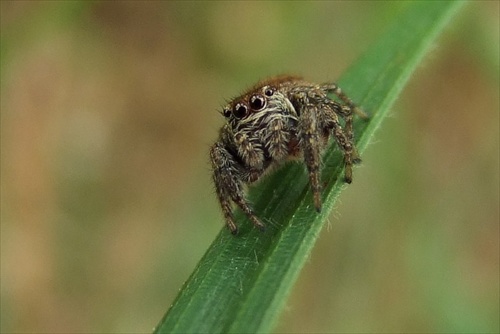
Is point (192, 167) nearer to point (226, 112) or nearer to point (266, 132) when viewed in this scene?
point (226, 112)

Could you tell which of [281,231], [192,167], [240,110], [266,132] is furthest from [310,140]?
[192,167]

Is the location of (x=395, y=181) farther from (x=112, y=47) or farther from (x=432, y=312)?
(x=112, y=47)

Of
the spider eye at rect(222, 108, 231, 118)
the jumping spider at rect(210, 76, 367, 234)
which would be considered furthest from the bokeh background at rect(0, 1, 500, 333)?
the spider eye at rect(222, 108, 231, 118)

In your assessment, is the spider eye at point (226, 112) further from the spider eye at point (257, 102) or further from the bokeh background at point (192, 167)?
the bokeh background at point (192, 167)

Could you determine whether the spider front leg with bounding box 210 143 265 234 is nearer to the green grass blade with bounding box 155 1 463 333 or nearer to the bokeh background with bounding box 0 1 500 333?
the green grass blade with bounding box 155 1 463 333

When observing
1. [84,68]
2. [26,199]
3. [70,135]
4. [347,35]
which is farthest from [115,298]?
[347,35]
